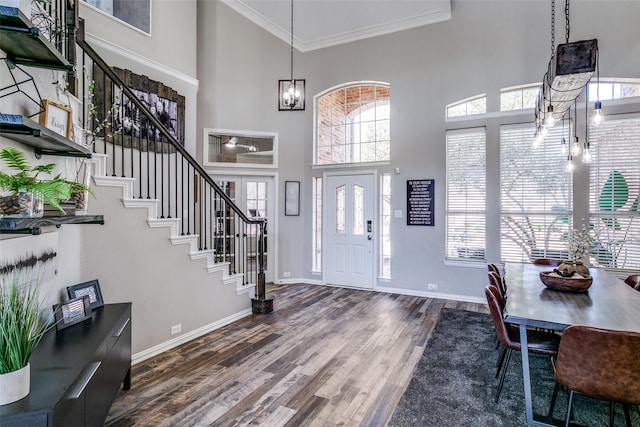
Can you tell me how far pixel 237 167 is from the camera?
605 centimetres

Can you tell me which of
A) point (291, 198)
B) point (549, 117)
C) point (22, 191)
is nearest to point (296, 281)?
point (291, 198)

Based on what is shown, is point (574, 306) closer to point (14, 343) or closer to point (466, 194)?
point (466, 194)

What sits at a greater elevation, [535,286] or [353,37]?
[353,37]

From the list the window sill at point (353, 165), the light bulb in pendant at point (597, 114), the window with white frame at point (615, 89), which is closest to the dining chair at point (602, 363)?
the light bulb in pendant at point (597, 114)

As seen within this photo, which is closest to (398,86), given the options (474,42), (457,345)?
(474,42)

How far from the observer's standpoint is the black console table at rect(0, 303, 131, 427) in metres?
1.28

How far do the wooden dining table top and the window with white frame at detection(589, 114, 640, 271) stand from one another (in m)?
1.51

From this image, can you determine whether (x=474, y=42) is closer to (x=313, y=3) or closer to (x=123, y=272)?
(x=313, y=3)

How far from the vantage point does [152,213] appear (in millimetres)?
3305

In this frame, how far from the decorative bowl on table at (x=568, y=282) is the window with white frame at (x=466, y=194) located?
2.26 metres

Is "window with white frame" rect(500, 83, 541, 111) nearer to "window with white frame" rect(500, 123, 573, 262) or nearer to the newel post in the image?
"window with white frame" rect(500, 123, 573, 262)

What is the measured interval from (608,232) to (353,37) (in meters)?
5.21

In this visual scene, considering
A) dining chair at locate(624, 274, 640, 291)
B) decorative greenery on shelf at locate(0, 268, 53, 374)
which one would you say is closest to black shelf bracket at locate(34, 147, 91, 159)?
decorative greenery on shelf at locate(0, 268, 53, 374)

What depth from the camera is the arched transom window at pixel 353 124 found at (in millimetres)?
6184
